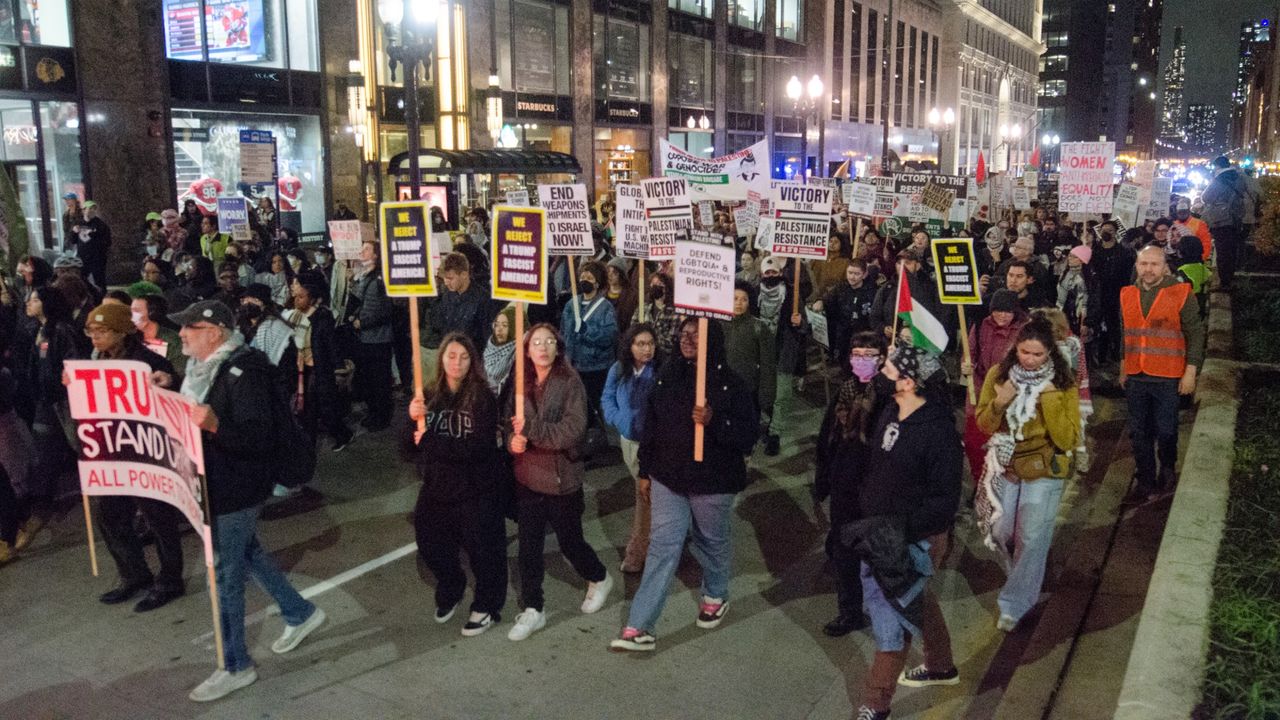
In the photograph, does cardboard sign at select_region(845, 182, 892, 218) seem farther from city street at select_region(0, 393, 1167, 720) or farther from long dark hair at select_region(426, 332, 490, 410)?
long dark hair at select_region(426, 332, 490, 410)

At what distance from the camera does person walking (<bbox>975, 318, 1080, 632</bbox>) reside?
5.68m

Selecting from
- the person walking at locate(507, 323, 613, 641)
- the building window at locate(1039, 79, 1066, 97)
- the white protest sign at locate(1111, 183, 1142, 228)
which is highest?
the building window at locate(1039, 79, 1066, 97)

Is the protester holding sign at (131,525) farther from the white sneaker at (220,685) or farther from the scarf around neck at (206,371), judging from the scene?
the white sneaker at (220,685)

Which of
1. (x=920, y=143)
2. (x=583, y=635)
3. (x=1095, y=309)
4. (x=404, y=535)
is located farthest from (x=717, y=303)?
(x=920, y=143)

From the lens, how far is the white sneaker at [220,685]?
5242mm

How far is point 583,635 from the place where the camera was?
599 centimetres

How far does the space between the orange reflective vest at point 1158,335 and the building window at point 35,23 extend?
69.8 ft

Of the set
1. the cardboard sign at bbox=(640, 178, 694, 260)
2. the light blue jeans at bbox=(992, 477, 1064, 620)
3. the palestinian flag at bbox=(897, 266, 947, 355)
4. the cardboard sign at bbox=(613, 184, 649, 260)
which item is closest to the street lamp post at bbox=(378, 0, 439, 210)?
the cardboard sign at bbox=(613, 184, 649, 260)

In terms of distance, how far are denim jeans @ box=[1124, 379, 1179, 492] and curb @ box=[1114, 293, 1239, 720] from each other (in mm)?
213

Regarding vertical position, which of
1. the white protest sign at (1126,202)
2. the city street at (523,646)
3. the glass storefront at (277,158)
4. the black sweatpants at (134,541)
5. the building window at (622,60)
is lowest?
the city street at (523,646)

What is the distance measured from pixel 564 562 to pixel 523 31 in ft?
99.7

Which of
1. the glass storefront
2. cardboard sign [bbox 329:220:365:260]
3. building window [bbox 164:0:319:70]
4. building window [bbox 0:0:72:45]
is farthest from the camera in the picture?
the glass storefront

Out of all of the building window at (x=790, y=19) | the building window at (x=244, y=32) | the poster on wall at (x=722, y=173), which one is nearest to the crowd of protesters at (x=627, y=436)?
the poster on wall at (x=722, y=173)

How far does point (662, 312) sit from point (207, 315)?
3797 millimetres
